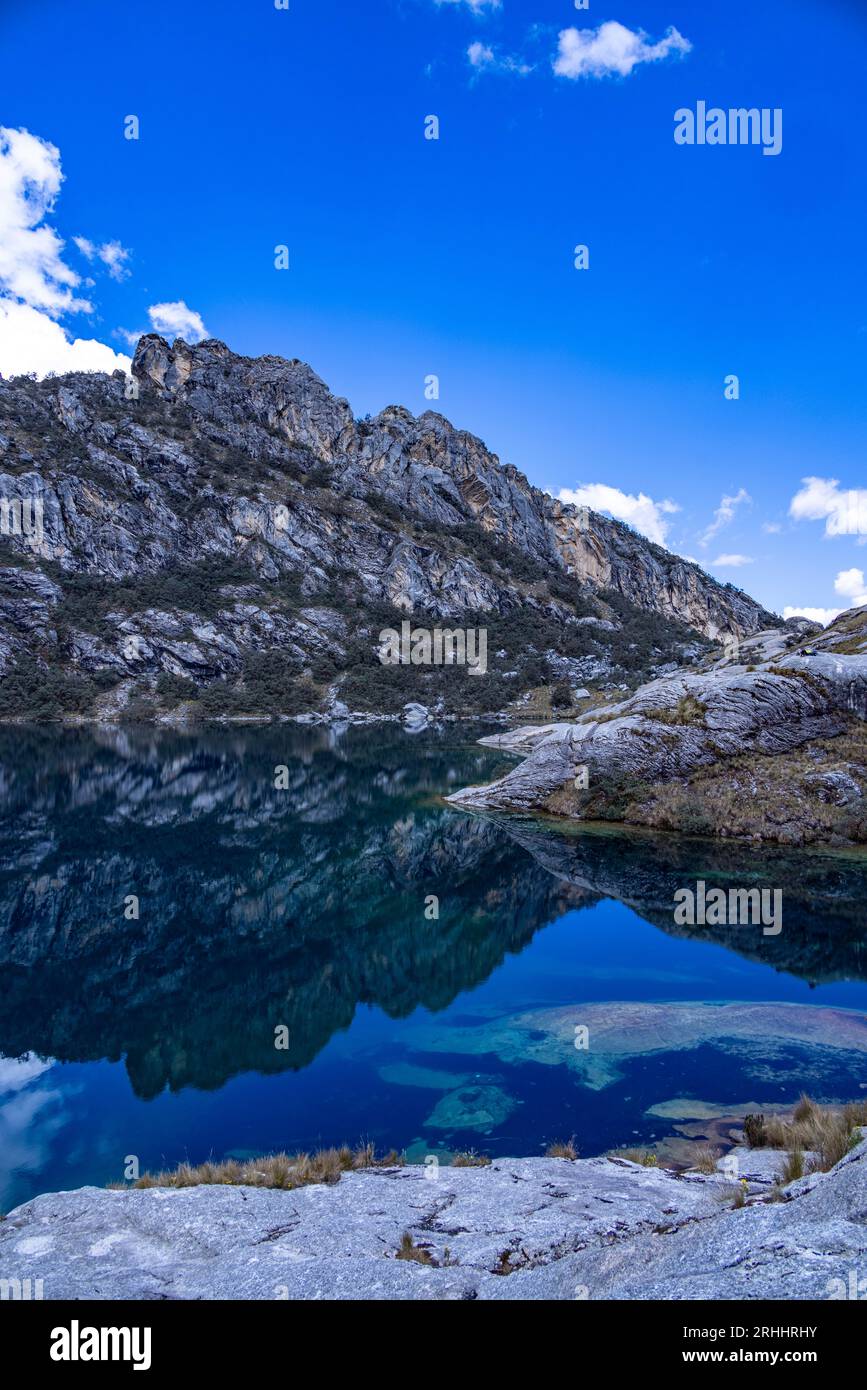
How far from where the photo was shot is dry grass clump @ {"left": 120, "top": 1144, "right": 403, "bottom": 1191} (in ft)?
32.7

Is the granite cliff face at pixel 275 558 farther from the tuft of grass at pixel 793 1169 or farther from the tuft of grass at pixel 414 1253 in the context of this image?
the tuft of grass at pixel 414 1253

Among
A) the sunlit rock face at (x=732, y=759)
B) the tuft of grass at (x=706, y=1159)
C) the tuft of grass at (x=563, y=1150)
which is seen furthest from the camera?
the sunlit rock face at (x=732, y=759)

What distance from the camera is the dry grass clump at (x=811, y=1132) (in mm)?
8789

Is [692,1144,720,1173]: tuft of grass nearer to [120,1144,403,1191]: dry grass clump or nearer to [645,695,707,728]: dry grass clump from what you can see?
[120,1144,403,1191]: dry grass clump

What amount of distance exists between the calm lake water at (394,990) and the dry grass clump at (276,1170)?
0.95 metres

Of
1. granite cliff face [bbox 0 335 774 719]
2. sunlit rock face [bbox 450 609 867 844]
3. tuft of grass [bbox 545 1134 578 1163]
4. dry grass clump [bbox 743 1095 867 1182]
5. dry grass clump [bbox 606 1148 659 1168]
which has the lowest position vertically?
tuft of grass [bbox 545 1134 578 1163]

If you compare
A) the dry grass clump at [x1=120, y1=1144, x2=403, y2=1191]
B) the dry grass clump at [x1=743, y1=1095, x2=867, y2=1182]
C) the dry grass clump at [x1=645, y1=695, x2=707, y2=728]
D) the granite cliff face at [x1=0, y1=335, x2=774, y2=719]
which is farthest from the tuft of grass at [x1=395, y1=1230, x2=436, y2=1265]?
the granite cliff face at [x1=0, y1=335, x2=774, y2=719]

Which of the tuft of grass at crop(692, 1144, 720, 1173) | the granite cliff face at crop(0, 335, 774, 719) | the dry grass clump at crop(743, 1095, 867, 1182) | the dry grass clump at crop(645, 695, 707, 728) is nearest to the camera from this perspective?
the dry grass clump at crop(743, 1095, 867, 1182)

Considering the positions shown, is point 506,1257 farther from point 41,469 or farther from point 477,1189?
point 41,469

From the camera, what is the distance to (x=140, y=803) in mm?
43000

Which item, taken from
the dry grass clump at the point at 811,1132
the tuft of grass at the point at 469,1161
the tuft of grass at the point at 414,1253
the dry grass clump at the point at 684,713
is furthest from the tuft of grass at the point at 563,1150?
the dry grass clump at the point at 684,713

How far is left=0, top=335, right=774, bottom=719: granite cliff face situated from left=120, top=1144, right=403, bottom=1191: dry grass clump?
91.0m

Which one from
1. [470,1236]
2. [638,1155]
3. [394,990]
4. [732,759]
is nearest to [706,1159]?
[638,1155]

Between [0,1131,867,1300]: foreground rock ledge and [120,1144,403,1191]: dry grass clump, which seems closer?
[0,1131,867,1300]: foreground rock ledge
